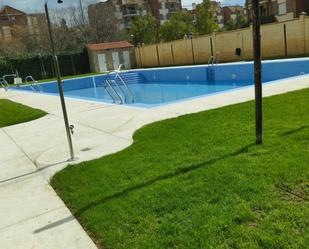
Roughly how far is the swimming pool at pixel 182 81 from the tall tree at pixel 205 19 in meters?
19.7

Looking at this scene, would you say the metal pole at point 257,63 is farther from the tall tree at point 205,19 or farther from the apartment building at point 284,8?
the tall tree at point 205,19

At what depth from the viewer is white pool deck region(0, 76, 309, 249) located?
2.78 meters

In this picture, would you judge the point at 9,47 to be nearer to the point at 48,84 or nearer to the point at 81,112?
the point at 48,84

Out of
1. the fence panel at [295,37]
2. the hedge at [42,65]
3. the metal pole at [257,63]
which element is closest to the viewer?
the metal pole at [257,63]

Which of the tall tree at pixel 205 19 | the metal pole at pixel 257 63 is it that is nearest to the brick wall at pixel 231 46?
the tall tree at pixel 205 19

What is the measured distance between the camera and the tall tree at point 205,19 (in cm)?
3947

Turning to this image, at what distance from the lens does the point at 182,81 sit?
18984 millimetres

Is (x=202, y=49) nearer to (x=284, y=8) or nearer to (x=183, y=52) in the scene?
(x=183, y=52)

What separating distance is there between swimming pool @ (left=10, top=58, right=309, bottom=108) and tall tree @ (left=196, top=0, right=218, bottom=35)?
64.7 feet

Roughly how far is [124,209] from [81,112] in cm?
593

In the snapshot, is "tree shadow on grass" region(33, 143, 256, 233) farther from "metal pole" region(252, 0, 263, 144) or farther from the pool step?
the pool step

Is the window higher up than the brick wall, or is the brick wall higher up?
the window

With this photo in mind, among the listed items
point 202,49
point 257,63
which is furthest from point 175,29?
point 257,63

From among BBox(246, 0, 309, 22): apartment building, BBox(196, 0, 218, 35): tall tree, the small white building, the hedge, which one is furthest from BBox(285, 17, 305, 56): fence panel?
BBox(196, 0, 218, 35): tall tree
